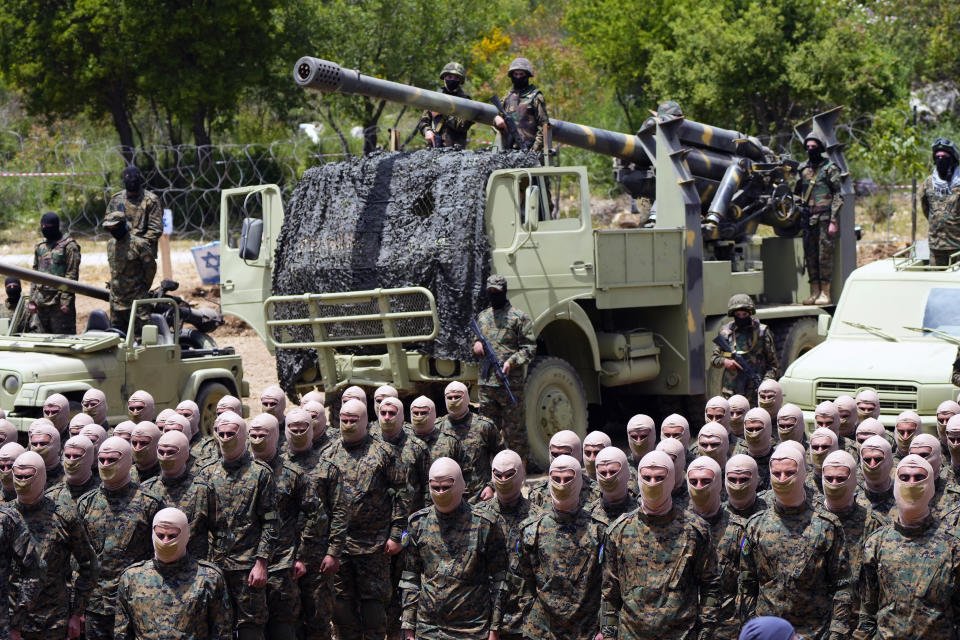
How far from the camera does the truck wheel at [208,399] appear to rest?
12.7 metres

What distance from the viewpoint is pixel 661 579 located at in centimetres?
610

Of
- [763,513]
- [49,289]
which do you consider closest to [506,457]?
[763,513]

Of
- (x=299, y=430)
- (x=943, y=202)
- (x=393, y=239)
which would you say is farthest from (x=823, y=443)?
(x=943, y=202)

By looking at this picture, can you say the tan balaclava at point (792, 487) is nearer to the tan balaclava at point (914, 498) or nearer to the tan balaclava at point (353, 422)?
the tan balaclava at point (914, 498)

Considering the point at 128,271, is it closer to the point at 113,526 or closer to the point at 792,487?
the point at 113,526

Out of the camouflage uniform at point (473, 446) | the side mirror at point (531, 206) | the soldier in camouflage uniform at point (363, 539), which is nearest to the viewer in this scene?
the soldier in camouflage uniform at point (363, 539)

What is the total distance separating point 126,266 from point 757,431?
22.5 ft

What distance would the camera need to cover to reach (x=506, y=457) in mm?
6930

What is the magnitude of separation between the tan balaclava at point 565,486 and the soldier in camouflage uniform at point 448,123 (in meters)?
6.83

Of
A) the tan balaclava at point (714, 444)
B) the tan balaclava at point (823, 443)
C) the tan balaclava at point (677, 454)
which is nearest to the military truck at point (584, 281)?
the tan balaclava at point (714, 444)

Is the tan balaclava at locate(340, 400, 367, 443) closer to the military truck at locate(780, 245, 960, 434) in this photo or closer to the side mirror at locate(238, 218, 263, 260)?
the military truck at locate(780, 245, 960, 434)

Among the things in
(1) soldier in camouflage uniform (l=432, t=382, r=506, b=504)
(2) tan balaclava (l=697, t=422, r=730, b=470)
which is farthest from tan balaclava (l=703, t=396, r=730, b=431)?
(1) soldier in camouflage uniform (l=432, t=382, r=506, b=504)

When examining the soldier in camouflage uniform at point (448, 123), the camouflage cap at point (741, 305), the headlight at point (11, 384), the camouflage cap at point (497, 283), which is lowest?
the headlight at point (11, 384)

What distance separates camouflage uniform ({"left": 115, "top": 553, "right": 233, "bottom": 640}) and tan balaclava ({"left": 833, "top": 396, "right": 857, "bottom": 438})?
15.0 feet
